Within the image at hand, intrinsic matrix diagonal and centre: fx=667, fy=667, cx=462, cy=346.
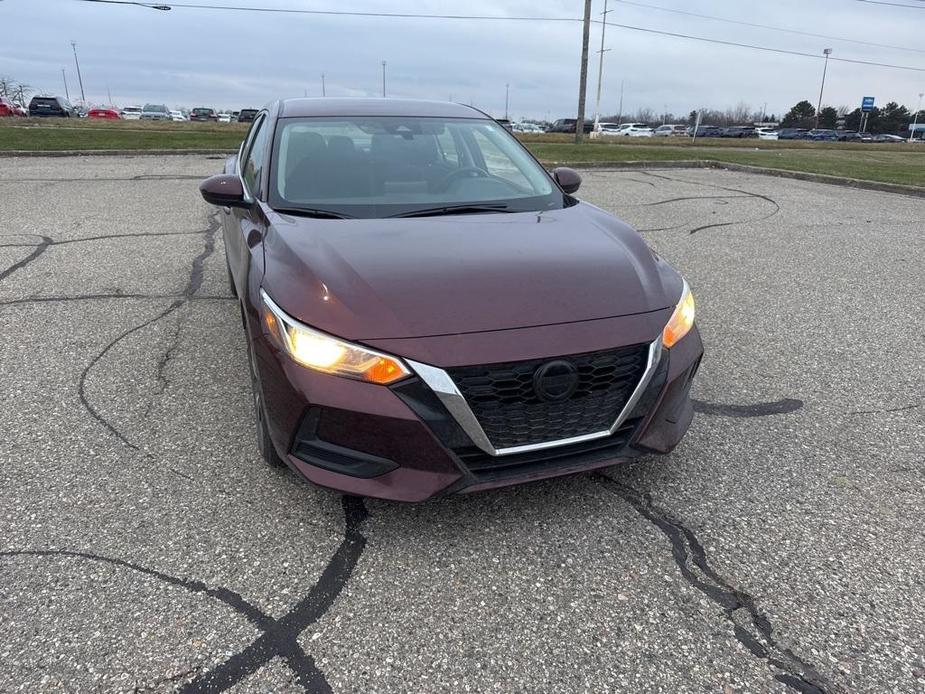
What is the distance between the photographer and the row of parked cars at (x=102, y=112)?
40406 millimetres

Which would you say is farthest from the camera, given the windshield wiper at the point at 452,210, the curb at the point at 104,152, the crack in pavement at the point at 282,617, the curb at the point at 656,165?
the curb at the point at 104,152

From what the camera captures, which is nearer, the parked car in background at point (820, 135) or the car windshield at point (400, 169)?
the car windshield at point (400, 169)

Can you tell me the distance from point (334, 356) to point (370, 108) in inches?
99.4

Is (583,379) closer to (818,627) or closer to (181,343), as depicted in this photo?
(818,627)

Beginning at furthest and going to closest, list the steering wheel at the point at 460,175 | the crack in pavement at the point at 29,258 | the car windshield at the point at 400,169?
the crack in pavement at the point at 29,258, the steering wheel at the point at 460,175, the car windshield at the point at 400,169

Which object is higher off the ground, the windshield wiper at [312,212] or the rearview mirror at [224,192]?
the rearview mirror at [224,192]

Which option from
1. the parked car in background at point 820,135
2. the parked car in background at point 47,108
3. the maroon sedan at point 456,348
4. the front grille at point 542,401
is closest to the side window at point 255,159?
the maroon sedan at point 456,348

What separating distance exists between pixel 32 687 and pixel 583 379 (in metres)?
1.90

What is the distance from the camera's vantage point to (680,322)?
2.72 meters

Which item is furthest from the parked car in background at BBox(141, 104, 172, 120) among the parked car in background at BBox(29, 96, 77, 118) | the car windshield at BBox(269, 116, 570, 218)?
the car windshield at BBox(269, 116, 570, 218)

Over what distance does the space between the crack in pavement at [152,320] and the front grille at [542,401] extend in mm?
1757

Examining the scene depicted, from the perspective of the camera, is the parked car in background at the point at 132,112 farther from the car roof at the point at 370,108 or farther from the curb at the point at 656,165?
the car roof at the point at 370,108

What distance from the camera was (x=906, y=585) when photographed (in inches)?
90.9

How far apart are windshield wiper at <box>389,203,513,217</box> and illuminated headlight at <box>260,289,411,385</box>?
1078 millimetres
